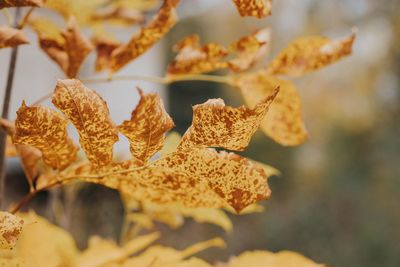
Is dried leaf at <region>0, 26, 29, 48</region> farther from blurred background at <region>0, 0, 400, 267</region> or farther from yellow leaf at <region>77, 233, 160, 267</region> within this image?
blurred background at <region>0, 0, 400, 267</region>

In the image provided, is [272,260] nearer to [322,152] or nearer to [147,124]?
[147,124]

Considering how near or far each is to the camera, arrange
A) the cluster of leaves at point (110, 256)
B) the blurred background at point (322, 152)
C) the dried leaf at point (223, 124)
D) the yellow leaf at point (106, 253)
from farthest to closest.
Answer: the blurred background at point (322, 152) → the yellow leaf at point (106, 253) → the cluster of leaves at point (110, 256) → the dried leaf at point (223, 124)

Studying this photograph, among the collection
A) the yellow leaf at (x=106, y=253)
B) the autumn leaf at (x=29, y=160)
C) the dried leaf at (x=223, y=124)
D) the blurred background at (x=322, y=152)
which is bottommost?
the blurred background at (x=322, y=152)

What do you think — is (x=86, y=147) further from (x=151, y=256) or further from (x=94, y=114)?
(x=151, y=256)

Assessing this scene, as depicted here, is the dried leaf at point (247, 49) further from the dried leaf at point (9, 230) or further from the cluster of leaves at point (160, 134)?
the dried leaf at point (9, 230)

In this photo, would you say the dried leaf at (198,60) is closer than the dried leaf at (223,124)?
No

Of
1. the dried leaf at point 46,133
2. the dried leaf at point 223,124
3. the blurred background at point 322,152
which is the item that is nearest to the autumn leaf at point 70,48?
the dried leaf at point 46,133

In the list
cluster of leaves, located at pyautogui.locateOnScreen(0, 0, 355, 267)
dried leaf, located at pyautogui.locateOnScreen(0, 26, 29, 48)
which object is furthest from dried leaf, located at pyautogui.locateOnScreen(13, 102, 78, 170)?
dried leaf, located at pyautogui.locateOnScreen(0, 26, 29, 48)
